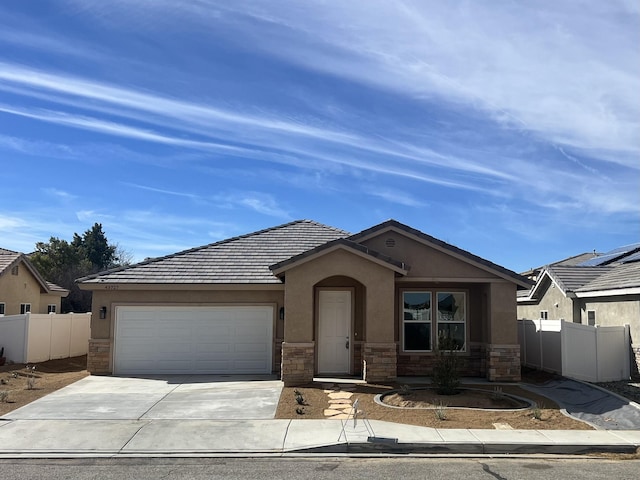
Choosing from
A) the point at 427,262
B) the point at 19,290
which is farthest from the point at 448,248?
the point at 19,290

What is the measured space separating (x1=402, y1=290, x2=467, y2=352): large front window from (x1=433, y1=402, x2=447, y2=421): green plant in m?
4.41

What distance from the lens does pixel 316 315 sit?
16875mm

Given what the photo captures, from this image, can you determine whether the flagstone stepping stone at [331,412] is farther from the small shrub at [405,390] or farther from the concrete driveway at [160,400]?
the small shrub at [405,390]

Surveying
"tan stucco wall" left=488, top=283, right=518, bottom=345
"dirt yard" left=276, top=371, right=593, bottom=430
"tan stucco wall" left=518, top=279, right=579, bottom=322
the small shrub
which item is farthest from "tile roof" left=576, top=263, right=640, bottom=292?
the small shrub

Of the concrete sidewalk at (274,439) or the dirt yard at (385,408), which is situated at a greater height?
the dirt yard at (385,408)

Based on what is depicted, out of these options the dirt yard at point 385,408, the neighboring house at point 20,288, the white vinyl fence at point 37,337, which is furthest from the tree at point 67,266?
the dirt yard at point 385,408

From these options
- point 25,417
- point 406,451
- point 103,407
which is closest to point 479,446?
point 406,451

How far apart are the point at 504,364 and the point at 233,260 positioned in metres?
8.76

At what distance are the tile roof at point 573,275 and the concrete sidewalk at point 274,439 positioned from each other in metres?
11.5

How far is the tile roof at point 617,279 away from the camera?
17716 millimetres

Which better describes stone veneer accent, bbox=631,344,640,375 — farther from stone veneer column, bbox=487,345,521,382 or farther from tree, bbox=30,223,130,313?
tree, bbox=30,223,130,313

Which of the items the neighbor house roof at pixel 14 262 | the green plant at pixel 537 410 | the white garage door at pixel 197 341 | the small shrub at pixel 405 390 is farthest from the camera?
the neighbor house roof at pixel 14 262

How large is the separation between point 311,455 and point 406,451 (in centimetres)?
150

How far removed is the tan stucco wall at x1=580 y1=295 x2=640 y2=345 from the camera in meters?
16.8
